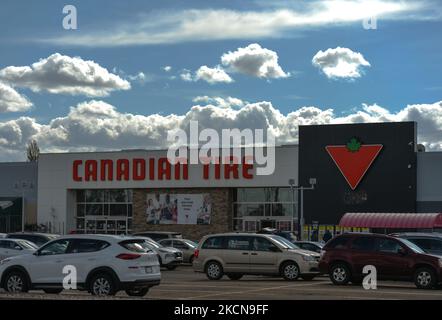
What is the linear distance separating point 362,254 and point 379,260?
0.57 meters

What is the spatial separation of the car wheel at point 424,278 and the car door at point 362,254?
4.14 ft

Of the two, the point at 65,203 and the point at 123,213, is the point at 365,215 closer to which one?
the point at 123,213

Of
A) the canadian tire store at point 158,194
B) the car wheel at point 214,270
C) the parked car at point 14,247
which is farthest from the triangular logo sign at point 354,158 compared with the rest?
the parked car at point 14,247

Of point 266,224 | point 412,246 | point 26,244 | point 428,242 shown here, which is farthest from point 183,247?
point 412,246

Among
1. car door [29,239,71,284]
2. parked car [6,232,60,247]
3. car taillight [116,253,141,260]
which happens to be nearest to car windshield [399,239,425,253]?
car taillight [116,253,141,260]

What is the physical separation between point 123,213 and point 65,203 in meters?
4.63

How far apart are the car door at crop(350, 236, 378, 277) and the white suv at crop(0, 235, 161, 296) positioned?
741 centimetres

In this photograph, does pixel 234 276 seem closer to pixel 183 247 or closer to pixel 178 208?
pixel 183 247

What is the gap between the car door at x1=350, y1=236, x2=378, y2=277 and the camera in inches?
999

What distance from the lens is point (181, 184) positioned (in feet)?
193

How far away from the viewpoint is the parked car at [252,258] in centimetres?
2806

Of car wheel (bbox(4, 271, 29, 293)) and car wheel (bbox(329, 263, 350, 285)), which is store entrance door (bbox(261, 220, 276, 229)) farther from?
car wheel (bbox(4, 271, 29, 293))

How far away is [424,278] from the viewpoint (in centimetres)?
2469
